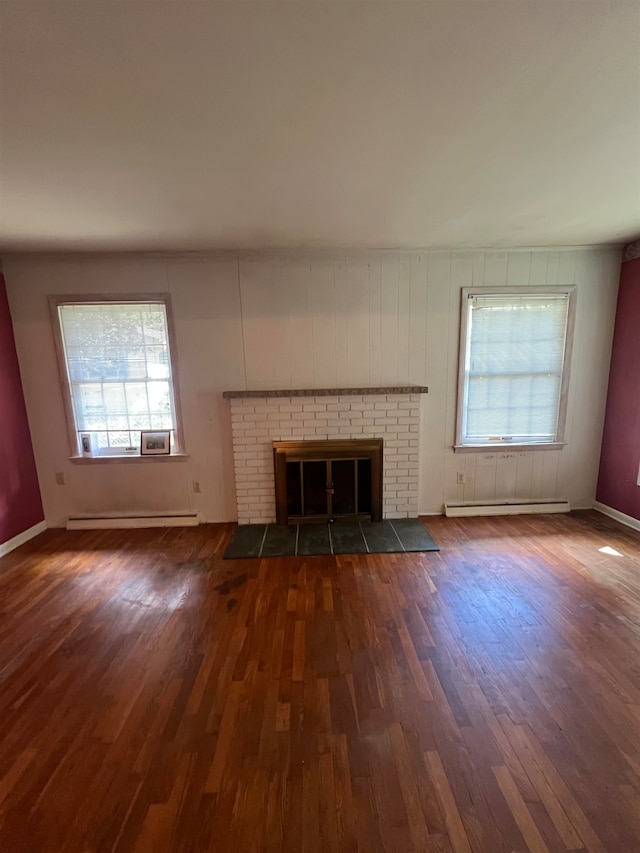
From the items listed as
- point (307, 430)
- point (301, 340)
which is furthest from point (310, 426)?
point (301, 340)

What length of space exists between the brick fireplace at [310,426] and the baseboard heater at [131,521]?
1.77ft

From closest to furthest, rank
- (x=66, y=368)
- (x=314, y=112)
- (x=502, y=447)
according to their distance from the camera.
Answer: (x=314, y=112) → (x=66, y=368) → (x=502, y=447)

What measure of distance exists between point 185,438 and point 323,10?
3.08 m

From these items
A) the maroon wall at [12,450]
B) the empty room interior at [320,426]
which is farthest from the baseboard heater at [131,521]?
the maroon wall at [12,450]

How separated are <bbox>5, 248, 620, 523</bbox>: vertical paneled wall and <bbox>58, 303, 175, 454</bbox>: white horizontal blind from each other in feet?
0.56

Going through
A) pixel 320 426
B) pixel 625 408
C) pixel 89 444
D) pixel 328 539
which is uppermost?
pixel 625 408

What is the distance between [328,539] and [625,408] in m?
2.97

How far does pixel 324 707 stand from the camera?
1604 mm

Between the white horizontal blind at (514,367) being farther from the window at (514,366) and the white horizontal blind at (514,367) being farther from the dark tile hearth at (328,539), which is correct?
the dark tile hearth at (328,539)

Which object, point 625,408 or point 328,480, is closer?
point 625,408

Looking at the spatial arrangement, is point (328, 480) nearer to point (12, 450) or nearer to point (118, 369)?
point (118, 369)

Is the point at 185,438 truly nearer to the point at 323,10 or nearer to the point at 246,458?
the point at 246,458

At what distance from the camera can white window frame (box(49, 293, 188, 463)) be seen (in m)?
3.24

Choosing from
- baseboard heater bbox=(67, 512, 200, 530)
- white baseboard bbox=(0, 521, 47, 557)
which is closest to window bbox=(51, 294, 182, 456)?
baseboard heater bbox=(67, 512, 200, 530)
